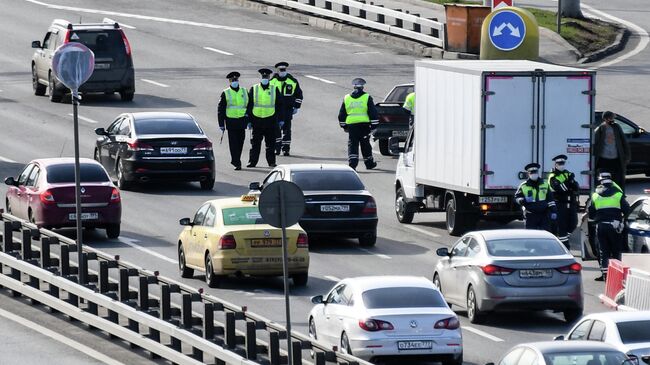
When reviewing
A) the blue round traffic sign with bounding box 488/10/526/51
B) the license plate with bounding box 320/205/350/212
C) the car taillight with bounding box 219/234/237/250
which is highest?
the blue round traffic sign with bounding box 488/10/526/51

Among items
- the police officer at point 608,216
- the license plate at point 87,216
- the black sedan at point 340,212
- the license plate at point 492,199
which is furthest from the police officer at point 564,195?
the license plate at point 87,216

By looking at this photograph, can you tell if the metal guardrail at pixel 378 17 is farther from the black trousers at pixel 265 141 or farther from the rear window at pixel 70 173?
the rear window at pixel 70 173

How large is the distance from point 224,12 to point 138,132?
24.8 meters

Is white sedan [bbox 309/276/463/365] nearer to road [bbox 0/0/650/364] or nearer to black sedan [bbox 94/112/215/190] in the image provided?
road [bbox 0/0/650/364]

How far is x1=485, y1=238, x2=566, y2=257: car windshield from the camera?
951 inches

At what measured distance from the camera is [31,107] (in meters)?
44.8

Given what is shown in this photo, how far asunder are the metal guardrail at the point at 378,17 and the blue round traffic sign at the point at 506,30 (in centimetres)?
1654

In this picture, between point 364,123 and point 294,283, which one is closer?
point 294,283

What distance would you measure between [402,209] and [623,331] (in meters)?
14.7

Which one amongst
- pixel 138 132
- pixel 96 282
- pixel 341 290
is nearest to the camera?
pixel 341 290

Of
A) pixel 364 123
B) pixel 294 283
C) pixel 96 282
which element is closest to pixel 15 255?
pixel 96 282

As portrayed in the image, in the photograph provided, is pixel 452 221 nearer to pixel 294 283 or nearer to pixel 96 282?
pixel 294 283

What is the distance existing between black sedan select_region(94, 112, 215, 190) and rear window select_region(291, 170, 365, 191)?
15.9 feet

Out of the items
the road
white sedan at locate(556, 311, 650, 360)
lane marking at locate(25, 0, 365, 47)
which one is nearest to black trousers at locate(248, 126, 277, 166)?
the road
